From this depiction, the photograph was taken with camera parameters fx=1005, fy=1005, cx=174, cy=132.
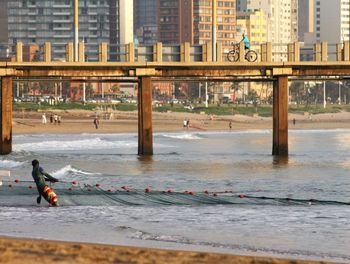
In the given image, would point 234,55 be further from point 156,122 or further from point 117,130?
point 156,122

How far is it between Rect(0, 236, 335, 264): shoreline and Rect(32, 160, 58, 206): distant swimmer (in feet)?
42.4

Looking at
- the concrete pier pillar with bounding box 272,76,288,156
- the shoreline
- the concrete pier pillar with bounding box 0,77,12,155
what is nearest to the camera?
the shoreline

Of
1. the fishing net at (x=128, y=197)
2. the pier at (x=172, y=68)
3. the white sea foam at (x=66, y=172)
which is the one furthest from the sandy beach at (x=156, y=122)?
the fishing net at (x=128, y=197)

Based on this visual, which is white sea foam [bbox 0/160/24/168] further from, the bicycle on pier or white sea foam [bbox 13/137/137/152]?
white sea foam [bbox 13/137/137/152]

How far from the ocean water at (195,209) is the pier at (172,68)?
283 centimetres

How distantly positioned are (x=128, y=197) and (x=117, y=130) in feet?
268

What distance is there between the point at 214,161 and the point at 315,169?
851 centimetres

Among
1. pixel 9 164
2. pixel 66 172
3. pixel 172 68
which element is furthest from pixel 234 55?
pixel 66 172

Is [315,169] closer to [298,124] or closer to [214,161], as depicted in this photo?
[214,161]

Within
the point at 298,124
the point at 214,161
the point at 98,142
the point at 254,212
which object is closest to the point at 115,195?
the point at 254,212

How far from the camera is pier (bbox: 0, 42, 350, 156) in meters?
49.0

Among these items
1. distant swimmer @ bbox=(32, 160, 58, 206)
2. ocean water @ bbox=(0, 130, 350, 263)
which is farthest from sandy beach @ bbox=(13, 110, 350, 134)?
distant swimmer @ bbox=(32, 160, 58, 206)

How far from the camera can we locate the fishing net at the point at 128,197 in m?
28.4

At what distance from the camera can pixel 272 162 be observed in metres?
50.3
